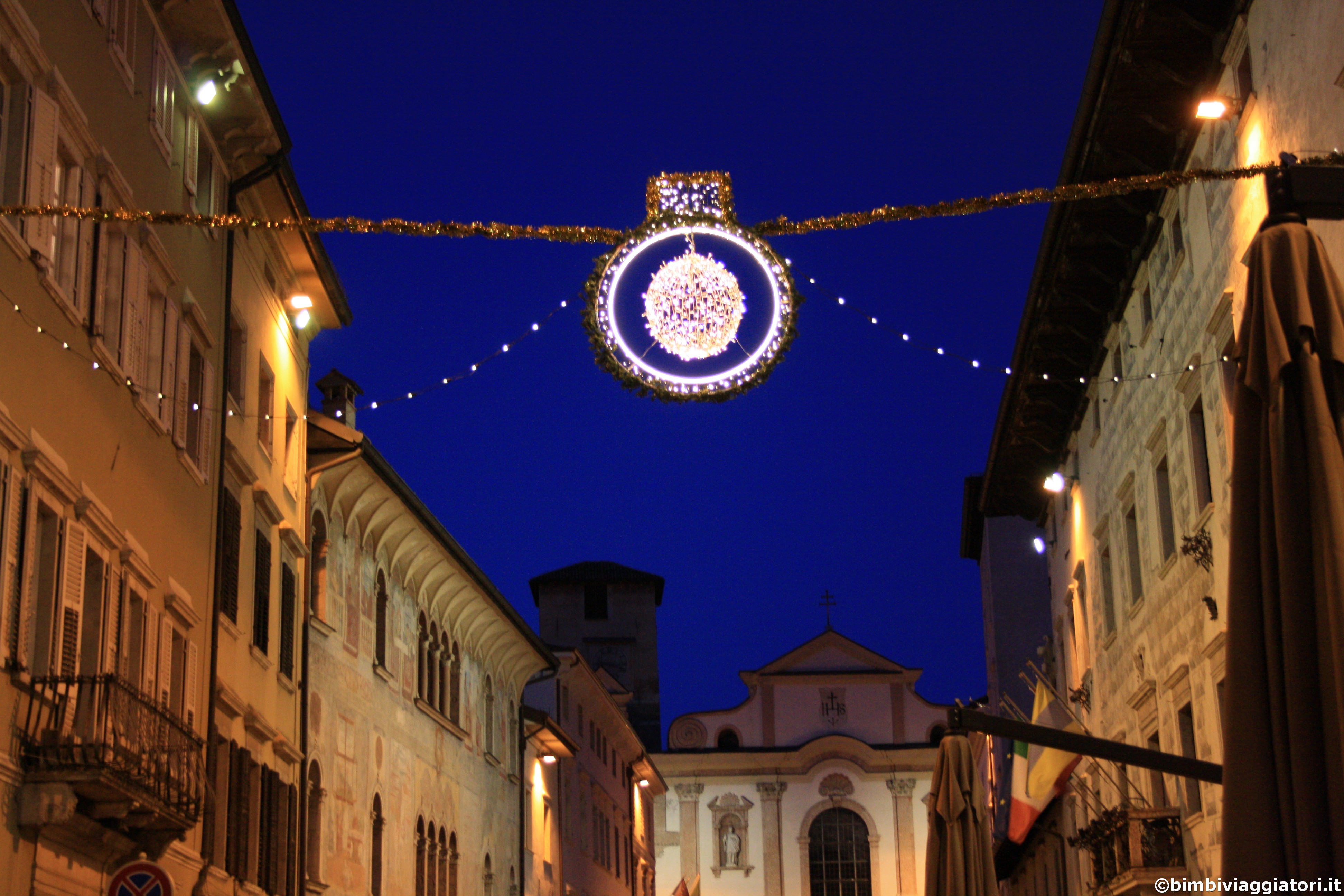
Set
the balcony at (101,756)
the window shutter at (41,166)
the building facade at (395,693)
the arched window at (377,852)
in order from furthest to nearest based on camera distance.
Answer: the arched window at (377,852), the building facade at (395,693), the window shutter at (41,166), the balcony at (101,756)

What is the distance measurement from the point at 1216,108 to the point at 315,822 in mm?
13862

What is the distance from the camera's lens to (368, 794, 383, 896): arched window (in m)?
24.9

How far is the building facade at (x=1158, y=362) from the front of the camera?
15.6m

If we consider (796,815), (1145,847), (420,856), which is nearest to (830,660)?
(796,815)

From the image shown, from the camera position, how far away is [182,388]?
1702 cm

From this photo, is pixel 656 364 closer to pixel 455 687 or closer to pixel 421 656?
pixel 421 656

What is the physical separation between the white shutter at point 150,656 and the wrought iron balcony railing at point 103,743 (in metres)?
1.31

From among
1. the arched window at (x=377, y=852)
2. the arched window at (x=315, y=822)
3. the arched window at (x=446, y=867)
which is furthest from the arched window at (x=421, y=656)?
the arched window at (x=315, y=822)

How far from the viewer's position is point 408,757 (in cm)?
2702

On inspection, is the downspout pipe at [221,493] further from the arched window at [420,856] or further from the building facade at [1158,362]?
the arched window at [420,856]

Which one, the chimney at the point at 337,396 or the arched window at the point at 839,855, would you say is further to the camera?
the arched window at the point at 839,855

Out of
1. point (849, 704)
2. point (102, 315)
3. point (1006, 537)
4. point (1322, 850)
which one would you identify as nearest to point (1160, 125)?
point (102, 315)

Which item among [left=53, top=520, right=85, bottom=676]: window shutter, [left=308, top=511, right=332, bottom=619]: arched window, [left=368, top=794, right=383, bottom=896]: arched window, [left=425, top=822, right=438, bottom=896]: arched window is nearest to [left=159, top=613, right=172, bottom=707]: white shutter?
[left=53, top=520, right=85, bottom=676]: window shutter

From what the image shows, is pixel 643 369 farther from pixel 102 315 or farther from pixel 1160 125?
pixel 1160 125
